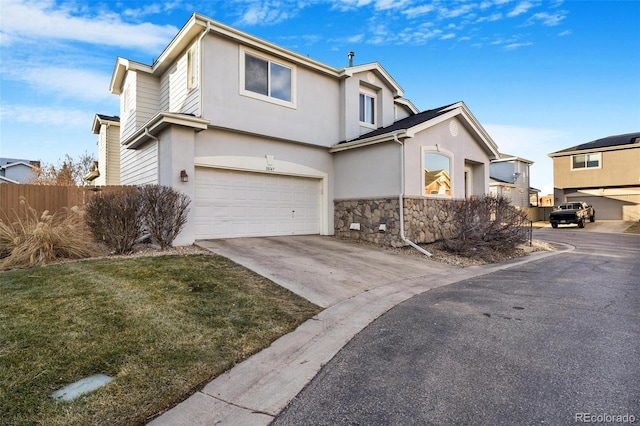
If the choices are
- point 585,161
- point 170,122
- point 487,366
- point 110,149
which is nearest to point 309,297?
point 487,366

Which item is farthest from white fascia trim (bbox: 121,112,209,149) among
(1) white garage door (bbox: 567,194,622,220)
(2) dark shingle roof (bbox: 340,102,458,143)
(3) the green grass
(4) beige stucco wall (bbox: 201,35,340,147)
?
(1) white garage door (bbox: 567,194,622,220)

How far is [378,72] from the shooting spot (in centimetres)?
1446

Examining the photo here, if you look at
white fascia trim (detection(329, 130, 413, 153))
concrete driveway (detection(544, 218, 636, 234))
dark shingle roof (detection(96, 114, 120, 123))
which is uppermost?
dark shingle roof (detection(96, 114, 120, 123))

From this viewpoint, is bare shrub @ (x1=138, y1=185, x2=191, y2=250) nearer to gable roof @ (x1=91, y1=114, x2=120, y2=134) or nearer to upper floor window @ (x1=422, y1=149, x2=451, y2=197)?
upper floor window @ (x1=422, y1=149, x2=451, y2=197)

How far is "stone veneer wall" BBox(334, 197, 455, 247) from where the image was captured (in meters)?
11.1

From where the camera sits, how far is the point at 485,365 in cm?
335

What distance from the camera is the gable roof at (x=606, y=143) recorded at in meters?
27.4

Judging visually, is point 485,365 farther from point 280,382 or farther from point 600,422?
point 280,382

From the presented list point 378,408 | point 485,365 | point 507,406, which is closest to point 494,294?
point 485,365

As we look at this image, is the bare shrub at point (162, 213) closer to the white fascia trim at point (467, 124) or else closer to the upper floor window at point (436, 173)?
the white fascia trim at point (467, 124)

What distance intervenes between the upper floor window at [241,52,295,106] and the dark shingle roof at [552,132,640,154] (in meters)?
28.6

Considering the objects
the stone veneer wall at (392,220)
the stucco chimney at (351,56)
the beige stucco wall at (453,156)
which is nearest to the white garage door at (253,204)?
the stone veneer wall at (392,220)

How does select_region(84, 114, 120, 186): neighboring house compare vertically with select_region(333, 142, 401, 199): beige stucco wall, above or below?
above

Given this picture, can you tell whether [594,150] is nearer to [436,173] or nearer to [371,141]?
[436,173]
